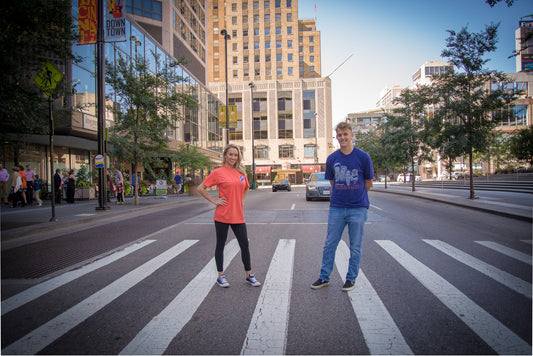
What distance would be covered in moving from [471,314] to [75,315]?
3.99m

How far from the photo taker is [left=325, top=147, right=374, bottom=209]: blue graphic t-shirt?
3754 millimetres

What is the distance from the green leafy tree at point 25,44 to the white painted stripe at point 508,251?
10.7 metres

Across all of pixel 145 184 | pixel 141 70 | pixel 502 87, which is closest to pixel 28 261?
pixel 141 70

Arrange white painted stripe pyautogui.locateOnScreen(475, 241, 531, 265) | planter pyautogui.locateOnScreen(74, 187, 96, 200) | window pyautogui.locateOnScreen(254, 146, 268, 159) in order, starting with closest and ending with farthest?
white painted stripe pyautogui.locateOnScreen(475, 241, 531, 265), planter pyautogui.locateOnScreen(74, 187, 96, 200), window pyautogui.locateOnScreen(254, 146, 268, 159)

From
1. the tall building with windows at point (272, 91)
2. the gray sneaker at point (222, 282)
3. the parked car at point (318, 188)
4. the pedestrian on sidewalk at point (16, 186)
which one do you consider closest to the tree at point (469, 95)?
the parked car at point (318, 188)

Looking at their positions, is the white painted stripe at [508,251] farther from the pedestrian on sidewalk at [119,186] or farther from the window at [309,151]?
the window at [309,151]

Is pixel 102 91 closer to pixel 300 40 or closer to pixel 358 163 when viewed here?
pixel 358 163

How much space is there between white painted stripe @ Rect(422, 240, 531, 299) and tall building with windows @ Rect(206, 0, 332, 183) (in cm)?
5301

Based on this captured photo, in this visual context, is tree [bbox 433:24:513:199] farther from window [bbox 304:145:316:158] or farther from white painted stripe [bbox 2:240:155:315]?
window [bbox 304:145:316:158]

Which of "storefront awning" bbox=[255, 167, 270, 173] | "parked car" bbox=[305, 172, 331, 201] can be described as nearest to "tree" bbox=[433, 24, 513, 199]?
"parked car" bbox=[305, 172, 331, 201]

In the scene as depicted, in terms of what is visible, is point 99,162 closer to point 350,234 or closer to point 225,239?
point 225,239

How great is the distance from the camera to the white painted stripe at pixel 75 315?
2555 mm

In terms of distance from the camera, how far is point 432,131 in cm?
1554

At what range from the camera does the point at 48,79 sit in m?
8.81
